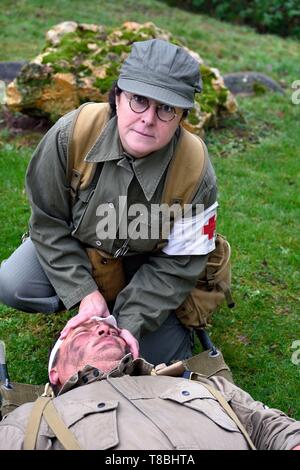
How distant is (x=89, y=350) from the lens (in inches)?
129

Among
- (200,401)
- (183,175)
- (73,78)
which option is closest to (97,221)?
(183,175)

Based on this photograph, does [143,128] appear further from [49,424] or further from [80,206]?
[49,424]

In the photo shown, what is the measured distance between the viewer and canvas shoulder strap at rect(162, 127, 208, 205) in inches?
146

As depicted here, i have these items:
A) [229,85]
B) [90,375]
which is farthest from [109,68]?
[90,375]

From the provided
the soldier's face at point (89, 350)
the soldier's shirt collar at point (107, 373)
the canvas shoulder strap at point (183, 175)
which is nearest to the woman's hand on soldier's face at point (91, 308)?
the soldier's face at point (89, 350)

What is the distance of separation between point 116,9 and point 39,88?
769 cm

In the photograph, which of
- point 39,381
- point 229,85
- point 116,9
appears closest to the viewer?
point 39,381

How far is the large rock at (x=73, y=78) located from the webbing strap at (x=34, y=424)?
4704 mm

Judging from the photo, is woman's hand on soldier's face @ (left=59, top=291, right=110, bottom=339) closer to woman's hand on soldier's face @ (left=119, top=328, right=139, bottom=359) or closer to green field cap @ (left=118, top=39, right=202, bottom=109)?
woman's hand on soldier's face @ (left=119, top=328, right=139, bottom=359)

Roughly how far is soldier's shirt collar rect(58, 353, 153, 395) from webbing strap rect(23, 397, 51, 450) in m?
0.20

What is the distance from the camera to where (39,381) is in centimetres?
419

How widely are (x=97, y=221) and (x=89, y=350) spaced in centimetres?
77

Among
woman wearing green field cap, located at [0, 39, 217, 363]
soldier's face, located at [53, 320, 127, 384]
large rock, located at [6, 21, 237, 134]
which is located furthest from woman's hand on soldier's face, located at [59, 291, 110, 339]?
large rock, located at [6, 21, 237, 134]
